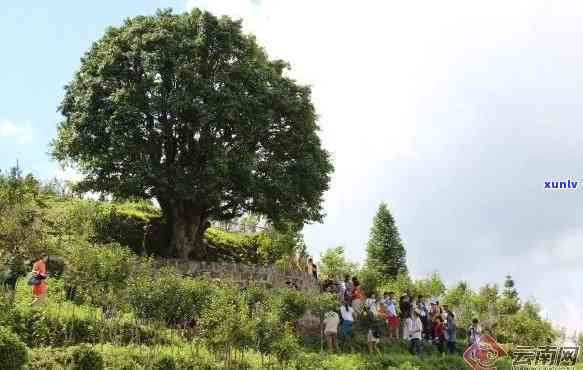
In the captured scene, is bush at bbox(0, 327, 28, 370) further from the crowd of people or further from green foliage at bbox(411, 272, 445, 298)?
green foliage at bbox(411, 272, 445, 298)

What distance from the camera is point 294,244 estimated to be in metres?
38.5

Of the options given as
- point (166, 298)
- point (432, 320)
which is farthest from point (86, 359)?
point (432, 320)

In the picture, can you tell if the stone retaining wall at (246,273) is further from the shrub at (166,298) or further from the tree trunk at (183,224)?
the shrub at (166,298)

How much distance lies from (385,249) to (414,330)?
107ft

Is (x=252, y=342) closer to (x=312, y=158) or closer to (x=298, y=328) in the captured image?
(x=298, y=328)

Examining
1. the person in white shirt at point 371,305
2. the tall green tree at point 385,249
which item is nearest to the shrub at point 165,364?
the person in white shirt at point 371,305

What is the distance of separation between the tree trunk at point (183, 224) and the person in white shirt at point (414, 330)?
11.9m

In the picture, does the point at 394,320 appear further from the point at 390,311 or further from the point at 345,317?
the point at 345,317

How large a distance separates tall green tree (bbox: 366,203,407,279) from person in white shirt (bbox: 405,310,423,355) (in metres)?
30.7

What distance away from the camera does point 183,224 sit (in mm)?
32375

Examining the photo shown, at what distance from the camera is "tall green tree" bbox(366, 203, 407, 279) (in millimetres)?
56031

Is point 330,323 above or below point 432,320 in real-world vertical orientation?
below

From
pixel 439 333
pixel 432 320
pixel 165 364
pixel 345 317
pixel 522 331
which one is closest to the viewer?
pixel 165 364

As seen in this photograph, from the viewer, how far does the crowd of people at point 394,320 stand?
2395 centimetres
